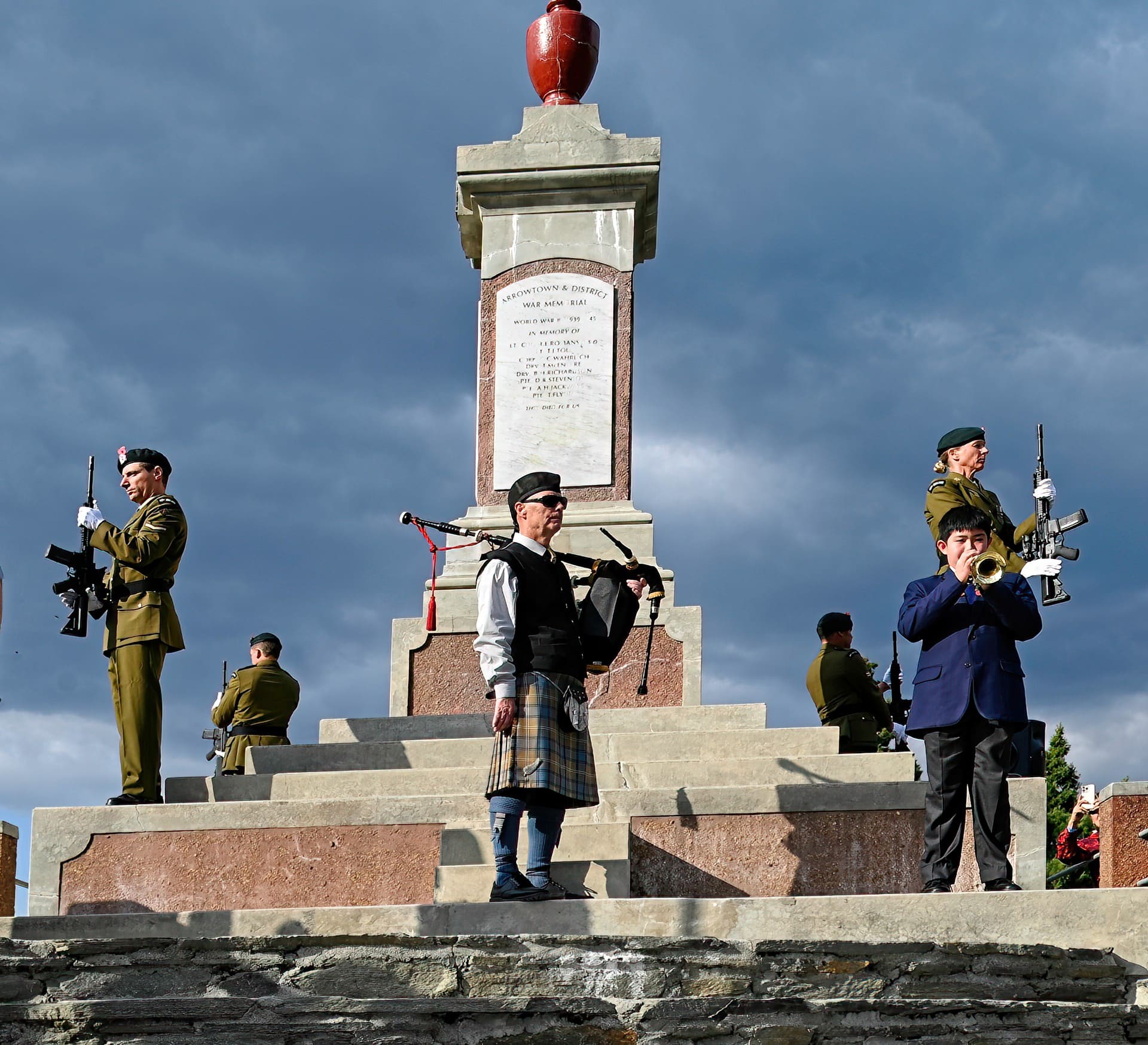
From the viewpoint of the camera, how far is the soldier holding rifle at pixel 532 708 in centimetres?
661

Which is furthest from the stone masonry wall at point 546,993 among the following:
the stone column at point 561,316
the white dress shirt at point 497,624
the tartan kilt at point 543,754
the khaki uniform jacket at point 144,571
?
the stone column at point 561,316

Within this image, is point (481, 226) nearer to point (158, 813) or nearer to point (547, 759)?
point (158, 813)

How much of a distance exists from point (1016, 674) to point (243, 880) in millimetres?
3778

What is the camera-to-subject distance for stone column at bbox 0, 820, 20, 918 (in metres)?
8.70

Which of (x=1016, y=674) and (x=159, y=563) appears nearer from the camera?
(x=1016, y=674)

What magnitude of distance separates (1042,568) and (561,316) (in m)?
5.23

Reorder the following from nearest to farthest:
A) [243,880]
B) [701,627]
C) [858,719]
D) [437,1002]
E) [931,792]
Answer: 1. [437,1002]
2. [931,792]
3. [243,880]
4. [858,719]
5. [701,627]

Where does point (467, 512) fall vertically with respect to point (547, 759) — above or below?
above

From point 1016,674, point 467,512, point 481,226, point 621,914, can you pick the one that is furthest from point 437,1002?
point 481,226

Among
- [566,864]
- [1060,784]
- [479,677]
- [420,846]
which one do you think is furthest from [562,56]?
[1060,784]

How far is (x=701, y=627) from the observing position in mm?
11148

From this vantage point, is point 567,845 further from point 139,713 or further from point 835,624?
point 835,624

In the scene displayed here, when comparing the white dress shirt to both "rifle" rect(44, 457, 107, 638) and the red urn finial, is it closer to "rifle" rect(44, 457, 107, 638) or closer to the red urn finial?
"rifle" rect(44, 457, 107, 638)

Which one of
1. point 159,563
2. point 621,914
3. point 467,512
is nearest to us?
point 621,914
